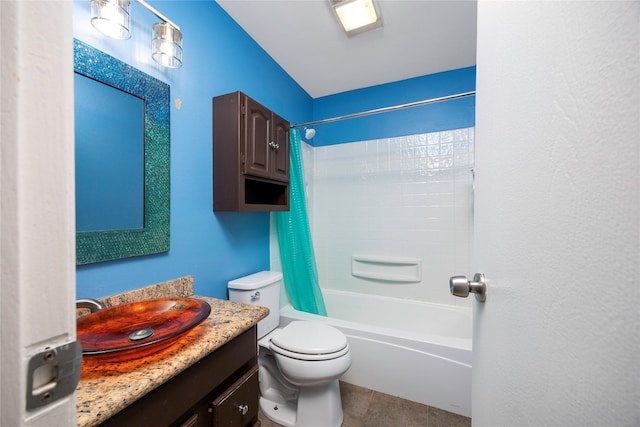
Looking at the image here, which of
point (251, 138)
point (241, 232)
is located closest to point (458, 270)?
point (241, 232)

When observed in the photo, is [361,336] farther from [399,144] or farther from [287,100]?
[287,100]

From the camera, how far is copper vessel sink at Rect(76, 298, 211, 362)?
593 millimetres

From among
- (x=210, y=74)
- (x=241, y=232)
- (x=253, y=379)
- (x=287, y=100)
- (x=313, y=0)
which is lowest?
(x=253, y=379)

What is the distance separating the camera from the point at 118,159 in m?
0.98

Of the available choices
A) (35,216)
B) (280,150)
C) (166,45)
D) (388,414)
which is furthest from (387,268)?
(35,216)

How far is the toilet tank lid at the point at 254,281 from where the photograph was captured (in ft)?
4.77

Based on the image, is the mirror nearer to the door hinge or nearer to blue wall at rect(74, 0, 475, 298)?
blue wall at rect(74, 0, 475, 298)

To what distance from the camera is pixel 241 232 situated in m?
1.63

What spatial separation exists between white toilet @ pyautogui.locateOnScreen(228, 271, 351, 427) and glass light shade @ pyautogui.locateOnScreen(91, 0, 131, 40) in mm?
1243

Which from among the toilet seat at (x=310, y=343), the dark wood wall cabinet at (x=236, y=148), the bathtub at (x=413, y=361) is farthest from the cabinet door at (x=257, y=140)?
the bathtub at (x=413, y=361)

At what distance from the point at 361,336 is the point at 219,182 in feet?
4.28

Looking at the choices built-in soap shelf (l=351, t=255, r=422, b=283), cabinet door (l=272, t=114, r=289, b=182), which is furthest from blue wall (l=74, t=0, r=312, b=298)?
built-in soap shelf (l=351, t=255, r=422, b=283)

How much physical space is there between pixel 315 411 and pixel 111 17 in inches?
77.0

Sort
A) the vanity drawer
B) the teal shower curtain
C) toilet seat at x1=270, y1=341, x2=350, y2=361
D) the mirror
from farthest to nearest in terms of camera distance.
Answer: the teal shower curtain → toilet seat at x1=270, y1=341, x2=350, y2=361 → the mirror → the vanity drawer
